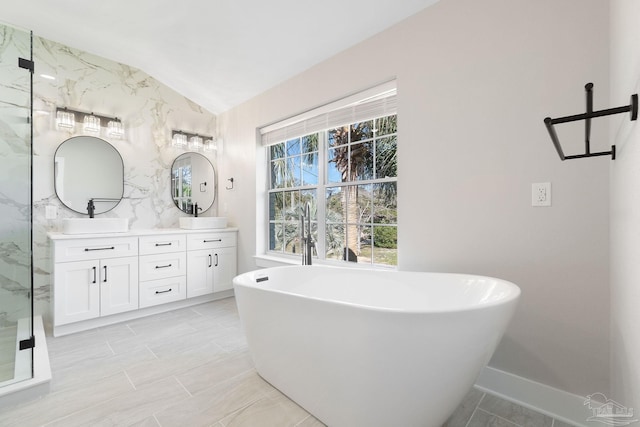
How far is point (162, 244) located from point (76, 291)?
0.79 m

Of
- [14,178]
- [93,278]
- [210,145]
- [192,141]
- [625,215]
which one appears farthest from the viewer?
[210,145]

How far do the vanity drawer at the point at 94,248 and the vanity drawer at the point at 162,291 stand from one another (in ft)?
1.21

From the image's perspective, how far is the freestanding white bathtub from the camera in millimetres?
1107

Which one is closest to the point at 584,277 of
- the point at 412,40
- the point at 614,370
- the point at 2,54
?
the point at 614,370

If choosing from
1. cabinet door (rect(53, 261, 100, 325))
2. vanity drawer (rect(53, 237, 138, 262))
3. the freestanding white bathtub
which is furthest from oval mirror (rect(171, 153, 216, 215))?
the freestanding white bathtub

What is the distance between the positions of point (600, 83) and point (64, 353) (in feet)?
12.4

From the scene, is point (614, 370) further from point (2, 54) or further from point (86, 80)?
point (86, 80)

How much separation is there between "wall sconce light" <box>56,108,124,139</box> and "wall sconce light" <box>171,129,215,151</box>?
57 cm

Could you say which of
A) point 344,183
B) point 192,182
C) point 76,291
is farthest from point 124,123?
point 344,183

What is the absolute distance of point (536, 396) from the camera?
63.1 inches

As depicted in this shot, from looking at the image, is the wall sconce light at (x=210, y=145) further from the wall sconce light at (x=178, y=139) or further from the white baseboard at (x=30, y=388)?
the white baseboard at (x=30, y=388)

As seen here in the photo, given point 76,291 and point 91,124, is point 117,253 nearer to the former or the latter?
point 76,291

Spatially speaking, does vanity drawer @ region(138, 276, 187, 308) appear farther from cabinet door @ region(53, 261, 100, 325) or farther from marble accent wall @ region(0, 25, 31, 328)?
marble accent wall @ region(0, 25, 31, 328)

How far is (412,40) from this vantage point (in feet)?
6.95
